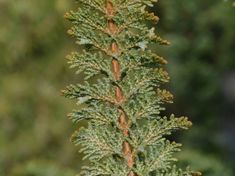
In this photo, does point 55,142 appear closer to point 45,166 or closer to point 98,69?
point 45,166

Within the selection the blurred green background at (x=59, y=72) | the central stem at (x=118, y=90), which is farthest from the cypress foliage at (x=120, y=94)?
the blurred green background at (x=59, y=72)

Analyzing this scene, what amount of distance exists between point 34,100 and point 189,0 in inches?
73.9

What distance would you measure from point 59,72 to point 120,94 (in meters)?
6.70

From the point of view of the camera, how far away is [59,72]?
27.8 ft

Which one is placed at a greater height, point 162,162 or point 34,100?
point 34,100

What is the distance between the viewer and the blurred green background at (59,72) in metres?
7.80

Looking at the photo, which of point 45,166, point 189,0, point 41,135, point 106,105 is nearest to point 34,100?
point 41,135

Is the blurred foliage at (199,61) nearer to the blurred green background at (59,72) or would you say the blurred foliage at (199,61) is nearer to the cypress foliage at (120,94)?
the blurred green background at (59,72)

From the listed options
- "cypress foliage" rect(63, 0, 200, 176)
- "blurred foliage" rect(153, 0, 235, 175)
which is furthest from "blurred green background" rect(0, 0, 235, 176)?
"cypress foliage" rect(63, 0, 200, 176)

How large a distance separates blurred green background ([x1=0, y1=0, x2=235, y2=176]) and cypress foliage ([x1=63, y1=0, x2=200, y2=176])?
A: 525 cm

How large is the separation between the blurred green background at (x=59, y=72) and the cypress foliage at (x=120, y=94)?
5.25m

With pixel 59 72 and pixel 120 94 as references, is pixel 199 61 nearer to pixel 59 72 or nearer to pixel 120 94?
pixel 59 72

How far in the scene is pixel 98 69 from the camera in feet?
5.94

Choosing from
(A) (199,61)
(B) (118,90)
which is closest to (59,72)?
(A) (199,61)
